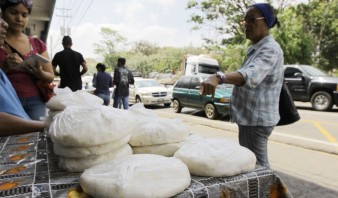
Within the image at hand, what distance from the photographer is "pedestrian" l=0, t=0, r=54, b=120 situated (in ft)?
7.88

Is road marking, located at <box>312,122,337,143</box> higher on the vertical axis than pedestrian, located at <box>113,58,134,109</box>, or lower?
lower

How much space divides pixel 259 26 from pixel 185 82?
9.02 metres

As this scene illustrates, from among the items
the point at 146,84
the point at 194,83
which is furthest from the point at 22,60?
the point at 146,84

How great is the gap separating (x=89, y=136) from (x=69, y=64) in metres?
4.92

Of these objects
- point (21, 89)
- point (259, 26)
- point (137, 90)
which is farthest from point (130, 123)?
point (137, 90)

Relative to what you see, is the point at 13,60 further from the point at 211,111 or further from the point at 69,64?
the point at 211,111

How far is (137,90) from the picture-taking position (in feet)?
47.6

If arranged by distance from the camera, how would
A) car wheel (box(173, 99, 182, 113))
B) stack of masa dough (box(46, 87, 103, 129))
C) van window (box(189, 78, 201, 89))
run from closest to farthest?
stack of masa dough (box(46, 87, 103, 129)) < van window (box(189, 78, 201, 89)) < car wheel (box(173, 99, 182, 113))

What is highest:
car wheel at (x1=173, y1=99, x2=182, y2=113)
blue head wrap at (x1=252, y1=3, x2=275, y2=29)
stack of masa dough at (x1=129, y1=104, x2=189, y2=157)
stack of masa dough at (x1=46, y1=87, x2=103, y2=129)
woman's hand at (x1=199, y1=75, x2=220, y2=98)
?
blue head wrap at (x1=252, y1=3, x2=275, y2=29)

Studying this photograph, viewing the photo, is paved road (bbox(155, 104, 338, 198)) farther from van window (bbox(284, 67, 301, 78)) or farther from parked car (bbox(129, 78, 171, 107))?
→ parked car (bbox(129, 78, 171, 107))

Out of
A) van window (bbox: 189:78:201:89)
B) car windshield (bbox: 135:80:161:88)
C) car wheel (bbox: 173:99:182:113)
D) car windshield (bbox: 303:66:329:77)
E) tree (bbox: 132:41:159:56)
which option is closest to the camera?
van window (bbox: 189:78:201:89)

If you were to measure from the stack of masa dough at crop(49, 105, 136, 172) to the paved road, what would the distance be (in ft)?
9.48

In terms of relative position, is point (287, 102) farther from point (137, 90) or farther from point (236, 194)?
point (137, 90)

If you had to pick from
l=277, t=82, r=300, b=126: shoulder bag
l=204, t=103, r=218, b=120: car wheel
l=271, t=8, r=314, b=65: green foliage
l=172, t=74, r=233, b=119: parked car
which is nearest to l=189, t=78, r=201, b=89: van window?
l=172, t=74, r=233, b=119: parked car
